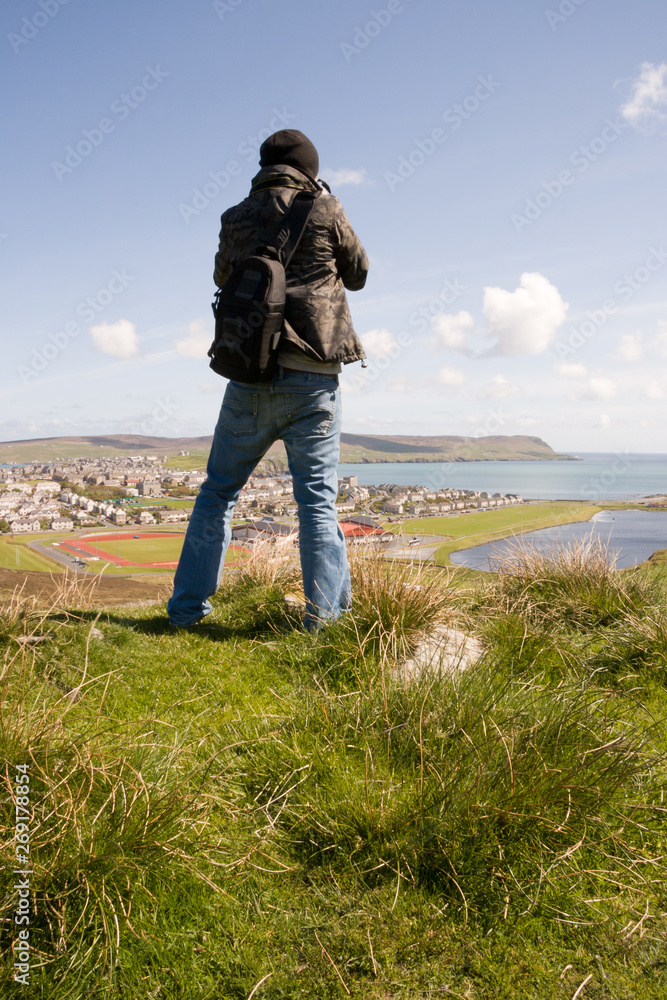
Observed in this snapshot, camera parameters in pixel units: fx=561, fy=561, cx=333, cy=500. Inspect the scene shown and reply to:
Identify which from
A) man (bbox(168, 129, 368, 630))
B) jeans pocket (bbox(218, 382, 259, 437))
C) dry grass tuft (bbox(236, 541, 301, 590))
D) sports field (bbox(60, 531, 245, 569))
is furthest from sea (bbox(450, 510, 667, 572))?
sports field (bbox(60, 531, 245, 569))

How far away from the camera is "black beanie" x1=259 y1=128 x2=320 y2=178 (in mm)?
2879

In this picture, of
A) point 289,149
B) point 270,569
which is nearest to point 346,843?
point 270,569

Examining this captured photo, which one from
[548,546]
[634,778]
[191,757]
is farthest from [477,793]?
[548,546]

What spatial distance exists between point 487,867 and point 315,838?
47 cm

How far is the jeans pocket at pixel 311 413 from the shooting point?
112 inches

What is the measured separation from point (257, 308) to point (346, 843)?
214 cm

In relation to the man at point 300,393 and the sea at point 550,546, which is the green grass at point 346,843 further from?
the sea at point 550,546

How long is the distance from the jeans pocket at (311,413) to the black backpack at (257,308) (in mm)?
195

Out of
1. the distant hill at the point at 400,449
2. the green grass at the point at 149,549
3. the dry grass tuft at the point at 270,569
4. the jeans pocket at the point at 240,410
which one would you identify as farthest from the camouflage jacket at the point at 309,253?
the distant hill at the point at 400,449

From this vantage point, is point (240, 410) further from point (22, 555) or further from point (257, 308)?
point (22, 555)

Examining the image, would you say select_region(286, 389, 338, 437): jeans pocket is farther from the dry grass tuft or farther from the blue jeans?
the dry grass tuft

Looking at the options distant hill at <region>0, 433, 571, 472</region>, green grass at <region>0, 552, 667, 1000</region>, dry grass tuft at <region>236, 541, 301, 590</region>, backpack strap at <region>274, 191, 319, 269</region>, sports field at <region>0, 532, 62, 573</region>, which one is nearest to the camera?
green grass at <region>0, 552, 667, 1000</region>

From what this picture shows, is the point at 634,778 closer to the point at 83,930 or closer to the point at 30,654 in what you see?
the point at 83,930

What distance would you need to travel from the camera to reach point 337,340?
282 cm
